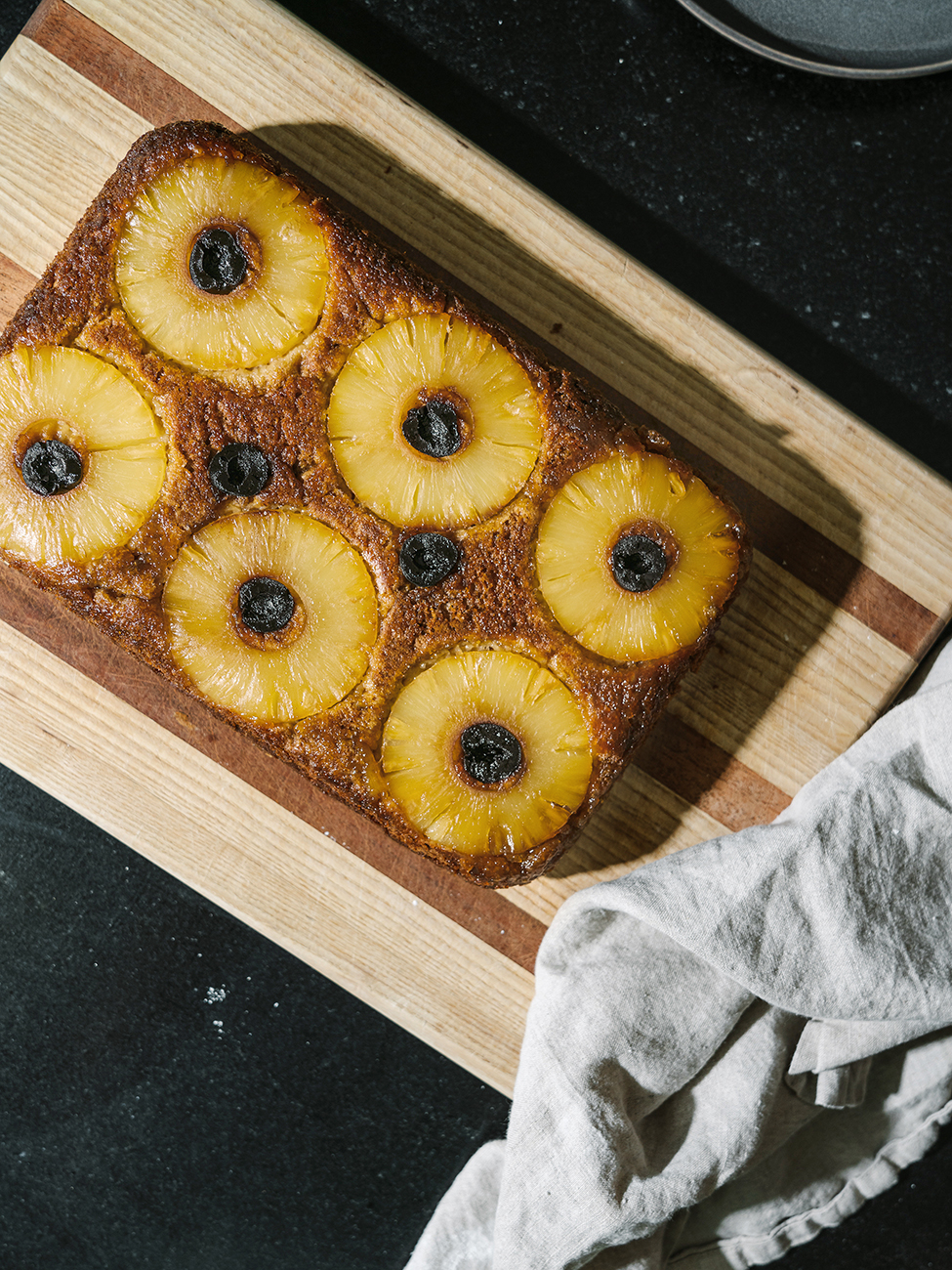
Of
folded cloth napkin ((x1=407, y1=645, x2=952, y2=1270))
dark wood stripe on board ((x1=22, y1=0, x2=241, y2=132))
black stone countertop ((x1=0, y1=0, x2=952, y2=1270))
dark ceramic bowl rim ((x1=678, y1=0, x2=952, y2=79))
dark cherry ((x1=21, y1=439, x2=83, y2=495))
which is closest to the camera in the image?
dark cherry ((x1=21, y1=439, x2=83, y2=495))

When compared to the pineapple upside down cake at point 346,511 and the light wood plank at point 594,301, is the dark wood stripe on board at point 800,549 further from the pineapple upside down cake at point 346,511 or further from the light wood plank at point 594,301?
the pineapple upside down cake at point 346,511

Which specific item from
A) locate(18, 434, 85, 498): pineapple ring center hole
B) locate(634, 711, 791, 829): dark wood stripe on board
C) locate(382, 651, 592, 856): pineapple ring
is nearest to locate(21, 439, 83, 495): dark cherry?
locate(18, 434, 85, 498): pineapple ring center hole

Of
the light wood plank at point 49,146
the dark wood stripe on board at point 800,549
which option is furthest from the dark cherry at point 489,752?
the light wood plank at point 49,146

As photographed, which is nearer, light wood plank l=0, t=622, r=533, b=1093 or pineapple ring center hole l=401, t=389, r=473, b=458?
pineapple ring center hole l=401, t=389, r=473, b=458

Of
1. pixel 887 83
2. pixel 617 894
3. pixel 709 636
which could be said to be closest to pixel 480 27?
pixel 887 83

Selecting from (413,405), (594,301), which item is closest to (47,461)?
(413,405)

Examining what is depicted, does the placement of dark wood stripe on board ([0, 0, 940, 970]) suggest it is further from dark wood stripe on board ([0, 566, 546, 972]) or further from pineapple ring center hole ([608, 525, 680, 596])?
pineapple ring center hole ([608, 525, 680, 596])
